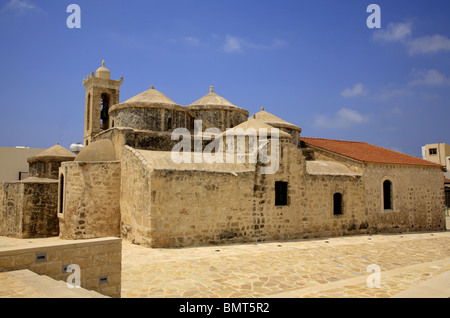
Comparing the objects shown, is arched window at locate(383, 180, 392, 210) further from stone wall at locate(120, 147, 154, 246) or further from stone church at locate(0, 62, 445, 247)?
stone wall at locate(120, 147, 154, 246)

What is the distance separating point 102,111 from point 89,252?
48.3 feet

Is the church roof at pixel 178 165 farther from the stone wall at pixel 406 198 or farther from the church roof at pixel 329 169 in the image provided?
the stone wall at pixel 406 198

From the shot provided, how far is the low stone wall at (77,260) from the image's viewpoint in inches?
180

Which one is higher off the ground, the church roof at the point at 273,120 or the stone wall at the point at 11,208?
the church roof at the point at 273,120

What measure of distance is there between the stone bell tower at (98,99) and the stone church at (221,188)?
4.12 metres

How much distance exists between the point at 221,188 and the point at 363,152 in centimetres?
884

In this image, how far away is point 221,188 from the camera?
10469 millimetres

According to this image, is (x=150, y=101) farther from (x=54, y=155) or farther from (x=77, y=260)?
(x=77, y=260)

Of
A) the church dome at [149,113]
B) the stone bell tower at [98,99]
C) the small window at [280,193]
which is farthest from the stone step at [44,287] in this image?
the stone bell tower at [98,99]

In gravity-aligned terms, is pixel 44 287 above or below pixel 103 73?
below

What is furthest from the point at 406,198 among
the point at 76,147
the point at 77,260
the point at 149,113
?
the point at 76,147

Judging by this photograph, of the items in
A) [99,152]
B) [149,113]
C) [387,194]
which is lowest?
[387,194]
